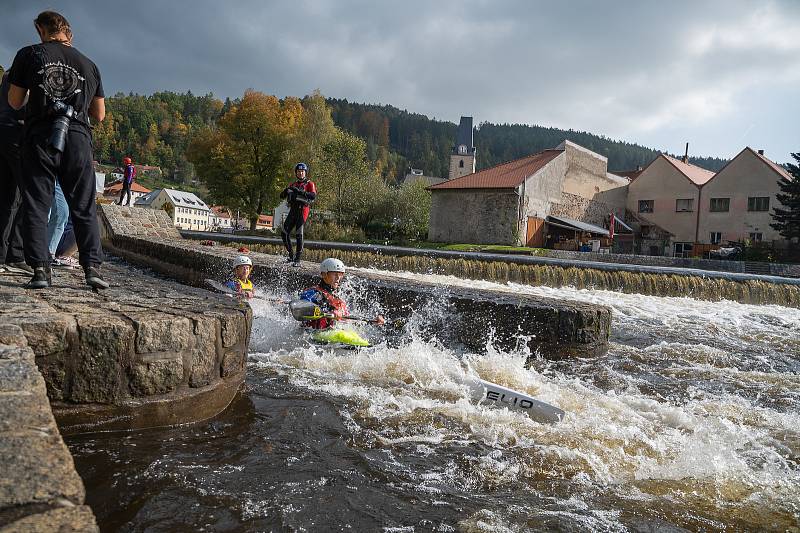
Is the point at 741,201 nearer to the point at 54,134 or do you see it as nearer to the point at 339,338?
the point at 339,338

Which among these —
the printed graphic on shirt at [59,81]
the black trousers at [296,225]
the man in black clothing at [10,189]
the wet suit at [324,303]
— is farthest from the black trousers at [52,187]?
the black trousers at [296,225]

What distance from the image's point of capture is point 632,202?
155 feet

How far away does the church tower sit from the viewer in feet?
295

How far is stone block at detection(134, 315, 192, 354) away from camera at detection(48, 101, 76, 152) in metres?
1.82

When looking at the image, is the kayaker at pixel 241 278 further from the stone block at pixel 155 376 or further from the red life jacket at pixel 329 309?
the stone block at pixel 155 376

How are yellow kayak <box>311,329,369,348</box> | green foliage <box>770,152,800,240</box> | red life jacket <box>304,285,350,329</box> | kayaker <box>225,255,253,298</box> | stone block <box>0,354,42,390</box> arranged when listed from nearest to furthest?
stone block <box>0,354,42,390</box> < yellow kayak <box>311,329,369,348</box> < red life jacket <box>304,285,350,329</box> < kayaker <box>225,255,253,298</box> < green foliage <box>770,152,800,240</box>

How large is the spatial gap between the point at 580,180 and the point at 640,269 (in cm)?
2753

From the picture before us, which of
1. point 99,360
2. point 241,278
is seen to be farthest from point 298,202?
point 99,360

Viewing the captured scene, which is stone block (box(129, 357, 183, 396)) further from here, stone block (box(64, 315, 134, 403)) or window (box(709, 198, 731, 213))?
window (box(709, 198, 731, 213))

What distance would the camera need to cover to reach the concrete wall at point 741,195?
3959cm

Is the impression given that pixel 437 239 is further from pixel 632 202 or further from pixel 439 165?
pixel 439 165


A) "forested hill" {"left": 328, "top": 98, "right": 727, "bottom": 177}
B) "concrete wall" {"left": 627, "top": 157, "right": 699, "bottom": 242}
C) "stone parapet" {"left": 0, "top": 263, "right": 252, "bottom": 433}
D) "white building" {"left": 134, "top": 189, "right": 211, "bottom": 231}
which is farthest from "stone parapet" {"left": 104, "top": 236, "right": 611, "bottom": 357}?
"forested hill" {"left": 328, "top": 98, "right": 727, "bottom": 177}

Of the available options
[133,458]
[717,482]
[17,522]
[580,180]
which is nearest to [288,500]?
[133,458]

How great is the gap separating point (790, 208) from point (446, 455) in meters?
42.5
